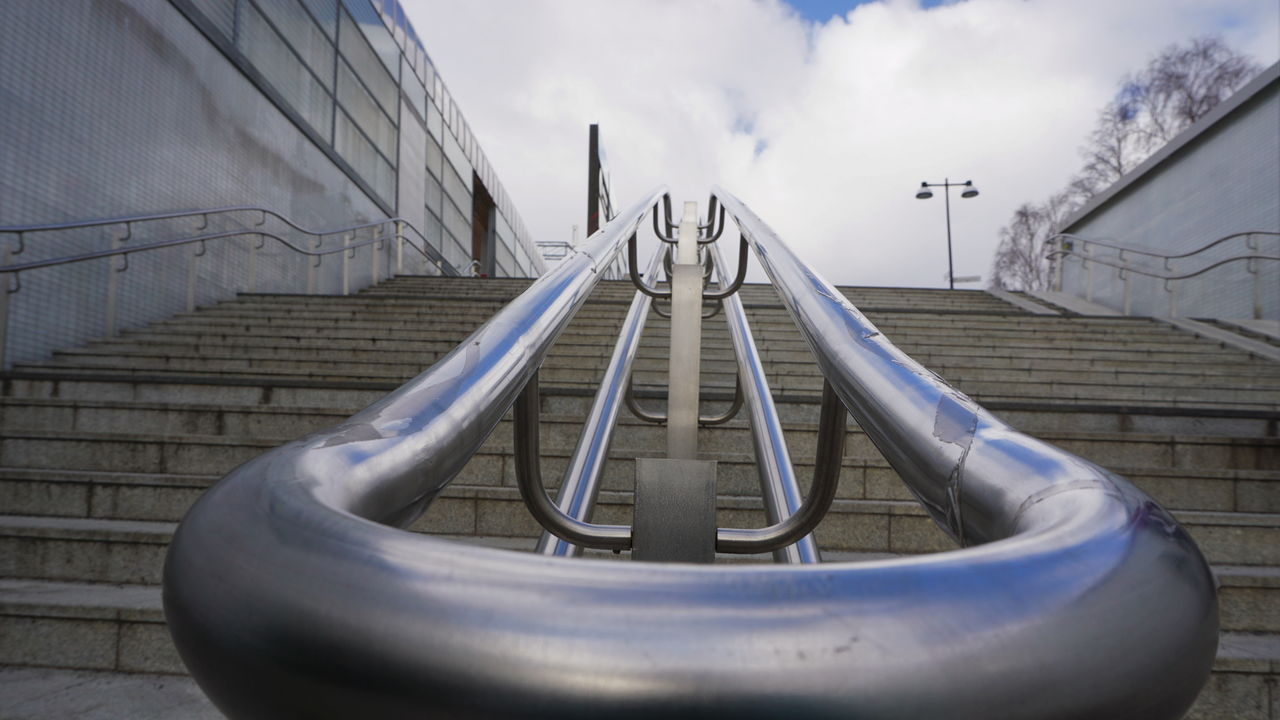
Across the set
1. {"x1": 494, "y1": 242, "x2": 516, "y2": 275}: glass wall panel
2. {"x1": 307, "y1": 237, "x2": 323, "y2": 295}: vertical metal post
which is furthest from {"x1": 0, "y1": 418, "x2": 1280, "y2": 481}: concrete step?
{"x1": 494, "y1": 242, "x2": 516, "y2": 275}: glass wall panel

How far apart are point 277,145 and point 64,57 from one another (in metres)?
3.35

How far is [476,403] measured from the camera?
0.47 m

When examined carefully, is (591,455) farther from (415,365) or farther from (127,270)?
(127,270)

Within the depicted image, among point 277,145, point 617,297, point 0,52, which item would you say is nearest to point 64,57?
point 0,52

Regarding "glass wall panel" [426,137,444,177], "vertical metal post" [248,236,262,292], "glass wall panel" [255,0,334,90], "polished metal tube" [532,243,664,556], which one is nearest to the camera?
"polished metal tube" [532,243,664,556]

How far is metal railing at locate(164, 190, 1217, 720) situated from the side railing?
4.70 metres

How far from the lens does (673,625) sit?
188 mm

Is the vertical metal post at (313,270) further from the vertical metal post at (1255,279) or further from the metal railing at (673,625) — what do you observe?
the vertical metal post at (1255,279)

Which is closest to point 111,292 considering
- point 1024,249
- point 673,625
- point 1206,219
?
point 673,625

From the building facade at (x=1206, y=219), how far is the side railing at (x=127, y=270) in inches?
315

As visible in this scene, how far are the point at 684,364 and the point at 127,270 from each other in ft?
18.3

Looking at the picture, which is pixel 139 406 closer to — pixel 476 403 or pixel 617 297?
pixel 476 403

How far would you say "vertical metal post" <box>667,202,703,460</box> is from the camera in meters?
1.38

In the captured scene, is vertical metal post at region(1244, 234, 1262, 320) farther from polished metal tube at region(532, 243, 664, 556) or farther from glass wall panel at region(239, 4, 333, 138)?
glass wall panel at region(239, 4, 333, 138)
